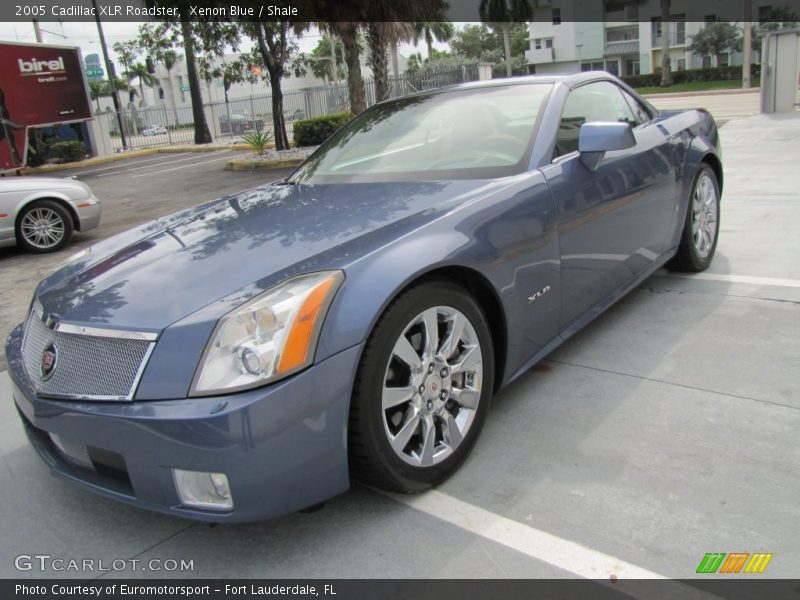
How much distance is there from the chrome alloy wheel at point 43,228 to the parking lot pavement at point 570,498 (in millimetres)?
4623

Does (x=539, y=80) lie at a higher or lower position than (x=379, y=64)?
lower

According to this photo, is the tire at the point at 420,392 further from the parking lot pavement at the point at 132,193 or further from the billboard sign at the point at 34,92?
the billboard sign at the point at 34,92

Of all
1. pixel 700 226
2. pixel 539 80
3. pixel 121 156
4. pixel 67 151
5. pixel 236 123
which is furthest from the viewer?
pixel 236 123

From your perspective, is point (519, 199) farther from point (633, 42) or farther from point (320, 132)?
point (633, 42)

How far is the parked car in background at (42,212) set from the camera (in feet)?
24.8

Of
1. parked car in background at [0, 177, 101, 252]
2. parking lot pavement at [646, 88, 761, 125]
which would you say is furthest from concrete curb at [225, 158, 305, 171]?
parking lot pavement at [646, 88, 761, 125]

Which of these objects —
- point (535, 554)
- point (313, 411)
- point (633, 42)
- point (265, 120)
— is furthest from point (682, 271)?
point (633, 42)

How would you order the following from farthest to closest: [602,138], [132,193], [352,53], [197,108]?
[197,108] < [352,53] < [132,193] < [602,138]

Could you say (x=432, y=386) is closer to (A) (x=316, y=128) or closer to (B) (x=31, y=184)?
(B) (x=31, y=184)

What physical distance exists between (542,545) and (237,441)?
3.44 feet

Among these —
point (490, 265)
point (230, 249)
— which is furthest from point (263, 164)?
point (490, 265)

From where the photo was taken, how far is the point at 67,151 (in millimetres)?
23250

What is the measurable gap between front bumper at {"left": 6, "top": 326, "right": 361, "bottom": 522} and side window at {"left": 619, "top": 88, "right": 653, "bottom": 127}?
3035 millimetres

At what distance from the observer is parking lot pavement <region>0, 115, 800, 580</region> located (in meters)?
2.21
